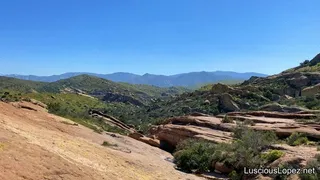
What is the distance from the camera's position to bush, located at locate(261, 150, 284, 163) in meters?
26.6

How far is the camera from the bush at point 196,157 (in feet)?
108

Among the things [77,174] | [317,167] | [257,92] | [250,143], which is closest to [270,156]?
[250,143]

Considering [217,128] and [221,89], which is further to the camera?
[221,89]

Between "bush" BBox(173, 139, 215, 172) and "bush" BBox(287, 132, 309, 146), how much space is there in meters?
7.54

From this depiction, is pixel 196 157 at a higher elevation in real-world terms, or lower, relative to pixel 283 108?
lower

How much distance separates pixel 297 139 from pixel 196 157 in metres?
10.0

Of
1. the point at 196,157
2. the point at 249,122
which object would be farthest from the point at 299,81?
the point at 196,157

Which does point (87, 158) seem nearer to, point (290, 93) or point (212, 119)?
point (212, 119)

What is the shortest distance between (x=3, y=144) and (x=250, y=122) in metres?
31.9

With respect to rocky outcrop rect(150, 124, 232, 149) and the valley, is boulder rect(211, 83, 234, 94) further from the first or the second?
rocky outcrop rect(150, 124, 232, 149)

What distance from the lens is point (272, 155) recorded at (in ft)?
88.3

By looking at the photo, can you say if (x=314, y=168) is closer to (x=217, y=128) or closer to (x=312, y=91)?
(x=217, y=128)

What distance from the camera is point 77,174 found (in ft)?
57.2

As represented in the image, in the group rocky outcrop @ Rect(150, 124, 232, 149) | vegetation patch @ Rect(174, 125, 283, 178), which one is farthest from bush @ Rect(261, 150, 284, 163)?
rocky outcrop @ Rect(150, 124, 232, 149)
